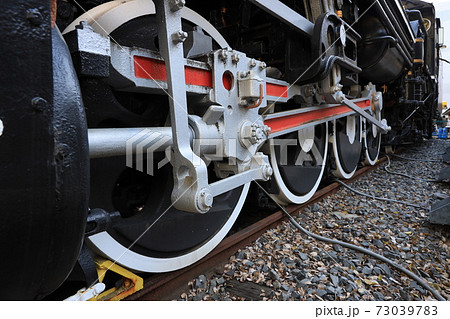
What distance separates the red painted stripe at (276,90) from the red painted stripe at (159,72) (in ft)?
1.91

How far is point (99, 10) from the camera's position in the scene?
1245 millimetres

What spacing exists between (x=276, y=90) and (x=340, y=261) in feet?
3.66

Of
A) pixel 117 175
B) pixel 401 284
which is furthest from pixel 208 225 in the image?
pixel 401 284

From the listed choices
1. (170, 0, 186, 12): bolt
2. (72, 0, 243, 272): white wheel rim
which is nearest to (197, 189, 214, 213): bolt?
(72, 0, 243, 272): white wheel rim

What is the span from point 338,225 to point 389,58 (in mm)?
2684

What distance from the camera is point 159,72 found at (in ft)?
4.14

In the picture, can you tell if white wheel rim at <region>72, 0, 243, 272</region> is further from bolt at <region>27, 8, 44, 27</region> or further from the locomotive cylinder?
the locomotive cylinder

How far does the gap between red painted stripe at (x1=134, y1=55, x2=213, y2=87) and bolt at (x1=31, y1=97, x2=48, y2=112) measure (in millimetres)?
635

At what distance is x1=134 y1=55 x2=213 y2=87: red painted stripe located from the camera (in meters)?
1.17

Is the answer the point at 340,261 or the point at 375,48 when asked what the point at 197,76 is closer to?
the point at 340,261

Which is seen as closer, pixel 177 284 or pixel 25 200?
pixel 25 200

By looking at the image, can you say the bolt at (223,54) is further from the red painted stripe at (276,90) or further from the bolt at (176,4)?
the red painted stripe at (276,90)

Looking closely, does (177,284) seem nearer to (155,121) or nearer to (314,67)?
(155,121)

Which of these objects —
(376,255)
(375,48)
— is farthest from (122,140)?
(375,48)
